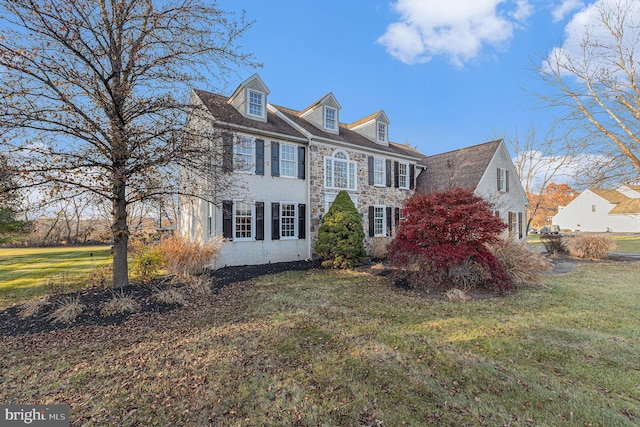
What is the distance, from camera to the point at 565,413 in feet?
8.90

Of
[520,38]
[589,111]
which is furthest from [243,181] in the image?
[589,111]

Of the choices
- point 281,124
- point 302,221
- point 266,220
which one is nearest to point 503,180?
point 302,221

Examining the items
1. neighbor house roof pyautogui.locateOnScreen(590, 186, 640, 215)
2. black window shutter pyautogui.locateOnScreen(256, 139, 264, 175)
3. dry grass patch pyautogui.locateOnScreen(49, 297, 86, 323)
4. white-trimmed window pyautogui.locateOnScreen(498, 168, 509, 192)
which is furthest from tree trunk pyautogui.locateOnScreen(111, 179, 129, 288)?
neighbor house roof pyautogui.locateOnScreen(590, 186, 640, 215)

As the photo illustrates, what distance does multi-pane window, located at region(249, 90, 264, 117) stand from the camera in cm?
1233

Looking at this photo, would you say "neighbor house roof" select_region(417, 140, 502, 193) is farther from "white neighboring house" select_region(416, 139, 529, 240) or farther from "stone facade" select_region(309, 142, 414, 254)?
"stone facade" select_region(309, 142, 414, 254)

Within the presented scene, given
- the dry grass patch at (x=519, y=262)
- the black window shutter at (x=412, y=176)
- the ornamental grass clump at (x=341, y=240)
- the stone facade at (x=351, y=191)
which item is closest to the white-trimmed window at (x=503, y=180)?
the black window shutter at (x=412, y=176)

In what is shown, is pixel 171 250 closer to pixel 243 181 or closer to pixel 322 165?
pixel 243 181

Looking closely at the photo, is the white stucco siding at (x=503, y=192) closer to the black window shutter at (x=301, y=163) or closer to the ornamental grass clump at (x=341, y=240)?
the ornamental grass clump at (x=341, y=240)

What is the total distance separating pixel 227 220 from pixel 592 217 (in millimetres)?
55487

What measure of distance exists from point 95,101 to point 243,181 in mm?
5463

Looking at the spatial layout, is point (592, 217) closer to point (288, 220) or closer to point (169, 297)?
point (288, 220)

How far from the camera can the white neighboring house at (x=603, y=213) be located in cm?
3775

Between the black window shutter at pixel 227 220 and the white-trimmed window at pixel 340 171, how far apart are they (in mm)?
4872

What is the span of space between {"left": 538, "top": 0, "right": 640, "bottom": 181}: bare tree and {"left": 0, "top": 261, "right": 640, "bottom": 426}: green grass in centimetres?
667
